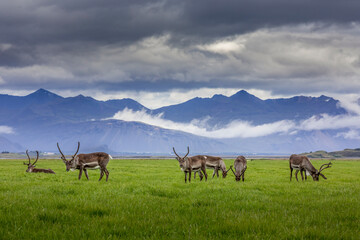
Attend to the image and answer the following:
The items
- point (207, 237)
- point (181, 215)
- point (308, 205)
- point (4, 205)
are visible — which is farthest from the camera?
point (308, 205)

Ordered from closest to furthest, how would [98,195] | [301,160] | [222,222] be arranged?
[222,222], [98,195], [301,160]

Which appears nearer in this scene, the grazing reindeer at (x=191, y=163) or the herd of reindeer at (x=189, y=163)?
the grazing reindeer at (x=191, y=163)

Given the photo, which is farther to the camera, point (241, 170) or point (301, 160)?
point (301, 160)

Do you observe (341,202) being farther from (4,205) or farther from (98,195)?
(4,205)

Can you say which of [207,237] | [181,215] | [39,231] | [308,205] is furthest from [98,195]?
[308,205]

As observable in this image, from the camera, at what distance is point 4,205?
10992mm

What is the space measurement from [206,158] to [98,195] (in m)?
13.1

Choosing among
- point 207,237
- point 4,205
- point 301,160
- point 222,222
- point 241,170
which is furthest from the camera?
point 301,160

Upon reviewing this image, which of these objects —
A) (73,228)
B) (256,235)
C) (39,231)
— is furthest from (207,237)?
(39,231)

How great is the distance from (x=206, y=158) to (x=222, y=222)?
1699cm

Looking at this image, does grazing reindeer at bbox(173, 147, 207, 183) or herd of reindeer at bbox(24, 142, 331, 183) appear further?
herd of reindeer at bbox(24, 142, 331, 183)

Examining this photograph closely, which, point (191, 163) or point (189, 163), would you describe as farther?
point (191, 163)

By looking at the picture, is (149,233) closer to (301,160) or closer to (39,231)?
(39,231)

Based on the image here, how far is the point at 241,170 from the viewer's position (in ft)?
80.9
